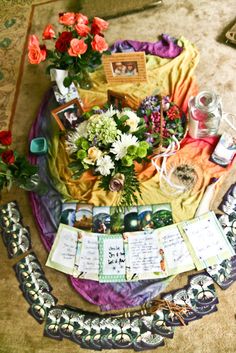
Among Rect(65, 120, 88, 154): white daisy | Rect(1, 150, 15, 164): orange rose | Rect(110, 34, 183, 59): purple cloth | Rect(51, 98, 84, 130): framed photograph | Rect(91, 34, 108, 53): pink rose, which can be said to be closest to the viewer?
Rect(1, 150, 15, 164): orange rose

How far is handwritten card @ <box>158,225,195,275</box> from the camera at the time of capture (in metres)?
1.63

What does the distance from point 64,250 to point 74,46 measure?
0.94 m

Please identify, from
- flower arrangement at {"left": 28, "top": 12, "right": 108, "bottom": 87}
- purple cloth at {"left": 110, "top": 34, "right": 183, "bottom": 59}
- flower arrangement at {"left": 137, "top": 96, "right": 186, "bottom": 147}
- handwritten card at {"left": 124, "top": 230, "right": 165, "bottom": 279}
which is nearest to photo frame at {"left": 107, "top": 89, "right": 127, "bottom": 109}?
flower arrangement at {"left": 137, "top": 96, "right": 186, "bottom": 147}

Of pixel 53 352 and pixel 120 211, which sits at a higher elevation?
pixel 120 211

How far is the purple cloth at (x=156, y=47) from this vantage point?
7.05 ft

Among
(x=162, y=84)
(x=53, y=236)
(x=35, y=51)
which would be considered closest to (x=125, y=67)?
(x=162, y=84)

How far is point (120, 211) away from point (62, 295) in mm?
466

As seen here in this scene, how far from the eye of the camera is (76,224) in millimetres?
1778

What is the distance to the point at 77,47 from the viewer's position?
171cm

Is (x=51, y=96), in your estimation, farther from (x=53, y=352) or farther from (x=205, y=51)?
(x=53, y=352)

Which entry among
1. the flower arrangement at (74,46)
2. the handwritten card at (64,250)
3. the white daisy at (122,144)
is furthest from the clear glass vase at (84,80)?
the handwritten card at (64,250)

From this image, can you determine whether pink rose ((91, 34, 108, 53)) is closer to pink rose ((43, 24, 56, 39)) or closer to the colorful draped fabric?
pink rose ((43, 24, 56, 39))

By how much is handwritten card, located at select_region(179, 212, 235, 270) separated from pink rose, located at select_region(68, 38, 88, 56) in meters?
0.93

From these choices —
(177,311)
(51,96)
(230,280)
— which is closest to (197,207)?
(230,280)
